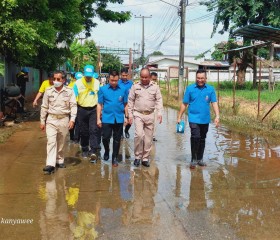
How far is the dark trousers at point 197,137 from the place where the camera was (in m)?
6.96

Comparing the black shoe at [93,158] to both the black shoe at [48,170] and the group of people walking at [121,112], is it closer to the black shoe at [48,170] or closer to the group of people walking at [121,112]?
the group of people walking at [121,112]

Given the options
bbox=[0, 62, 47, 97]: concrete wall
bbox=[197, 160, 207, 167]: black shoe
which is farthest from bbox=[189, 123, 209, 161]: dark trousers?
bbox=[0, 62, 47, 97]: concrete wall

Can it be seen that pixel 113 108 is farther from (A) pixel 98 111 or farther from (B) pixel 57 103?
(B) pixel 57 103

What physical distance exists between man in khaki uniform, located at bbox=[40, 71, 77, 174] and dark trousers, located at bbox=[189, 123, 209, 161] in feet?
6.79

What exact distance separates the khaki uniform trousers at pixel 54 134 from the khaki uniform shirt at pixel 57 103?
0.11 meters

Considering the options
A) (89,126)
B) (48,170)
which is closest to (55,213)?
(48,170)

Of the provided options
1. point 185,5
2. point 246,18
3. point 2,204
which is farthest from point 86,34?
point 2,204

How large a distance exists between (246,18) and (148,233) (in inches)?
1076

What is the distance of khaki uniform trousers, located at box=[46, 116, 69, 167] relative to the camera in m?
6.55

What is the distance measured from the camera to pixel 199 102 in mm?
6918

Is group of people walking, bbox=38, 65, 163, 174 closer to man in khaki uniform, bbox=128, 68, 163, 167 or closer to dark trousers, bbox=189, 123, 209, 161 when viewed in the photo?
man in khaki uniform, bbox=128, 68, 163, 167

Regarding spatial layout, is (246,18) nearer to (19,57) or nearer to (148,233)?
(19,57)

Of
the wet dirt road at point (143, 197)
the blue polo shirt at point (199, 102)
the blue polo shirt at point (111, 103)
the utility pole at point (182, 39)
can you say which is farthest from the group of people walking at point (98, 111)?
the utility pole at point (182, 39)

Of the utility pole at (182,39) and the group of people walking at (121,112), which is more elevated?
the utility pole at (182,39)
